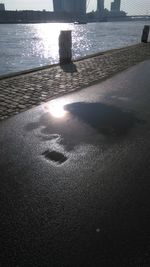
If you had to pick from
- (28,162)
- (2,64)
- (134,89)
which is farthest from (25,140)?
(2,64)

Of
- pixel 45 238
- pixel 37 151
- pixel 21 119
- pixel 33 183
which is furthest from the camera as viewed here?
pixel 21 119

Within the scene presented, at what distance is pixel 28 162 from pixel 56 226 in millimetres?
1638

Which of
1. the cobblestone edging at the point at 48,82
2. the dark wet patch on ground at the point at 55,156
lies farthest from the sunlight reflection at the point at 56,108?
the dark wet patch on ground at the point at 55,156

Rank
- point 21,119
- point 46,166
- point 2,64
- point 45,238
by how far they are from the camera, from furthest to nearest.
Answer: point 2,64, point 21,119, point 46,166, point 45,238

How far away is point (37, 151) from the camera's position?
488 cm

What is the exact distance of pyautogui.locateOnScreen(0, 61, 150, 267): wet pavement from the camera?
2.87 meters

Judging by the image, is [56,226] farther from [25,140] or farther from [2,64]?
[2,64]

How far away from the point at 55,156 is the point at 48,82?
5.51 metres

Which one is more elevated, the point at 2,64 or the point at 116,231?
the point at 116,231

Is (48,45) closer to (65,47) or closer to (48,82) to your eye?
(65,47)

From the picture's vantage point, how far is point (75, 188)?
3877mm

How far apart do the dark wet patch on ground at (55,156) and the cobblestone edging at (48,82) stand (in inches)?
83.9

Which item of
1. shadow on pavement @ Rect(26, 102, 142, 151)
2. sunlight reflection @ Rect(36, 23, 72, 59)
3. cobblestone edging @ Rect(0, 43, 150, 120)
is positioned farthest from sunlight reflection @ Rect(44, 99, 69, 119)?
sunlight reflection @ Rect(36, 23, 72, 59)

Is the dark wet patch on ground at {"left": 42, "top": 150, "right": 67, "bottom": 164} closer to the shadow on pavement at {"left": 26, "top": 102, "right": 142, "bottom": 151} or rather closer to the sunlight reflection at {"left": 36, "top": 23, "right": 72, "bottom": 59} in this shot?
the shadow on pavement at {"left": 26, "top": 102, "right": 142, "bottom": 151}
